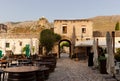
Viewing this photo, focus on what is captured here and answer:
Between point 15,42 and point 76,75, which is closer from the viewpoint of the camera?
point 76,75

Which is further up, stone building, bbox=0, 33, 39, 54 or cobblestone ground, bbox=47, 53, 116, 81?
stone building, bbox=0, 33, 39, 54

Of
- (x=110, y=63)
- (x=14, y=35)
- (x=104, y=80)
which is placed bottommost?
(x=104, y=80)

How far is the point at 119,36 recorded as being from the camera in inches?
1377

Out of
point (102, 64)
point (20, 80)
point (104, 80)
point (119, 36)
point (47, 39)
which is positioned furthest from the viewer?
point (119, 36)

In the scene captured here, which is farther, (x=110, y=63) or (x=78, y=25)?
(x=78, y=25)

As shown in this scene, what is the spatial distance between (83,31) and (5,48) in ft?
40.4

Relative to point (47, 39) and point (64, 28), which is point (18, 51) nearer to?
point (64, 28)

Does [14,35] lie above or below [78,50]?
above

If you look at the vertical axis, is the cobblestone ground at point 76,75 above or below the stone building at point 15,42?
below

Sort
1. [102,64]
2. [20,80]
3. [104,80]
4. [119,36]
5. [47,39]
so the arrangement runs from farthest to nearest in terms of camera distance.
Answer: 1. [119,36]
2. [47,39]
3. [102,64]
4. [104,80]
5. [20,80]

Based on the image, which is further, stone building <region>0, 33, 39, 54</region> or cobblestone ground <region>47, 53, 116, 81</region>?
stone building <region>0, 33, 39, 54</region>

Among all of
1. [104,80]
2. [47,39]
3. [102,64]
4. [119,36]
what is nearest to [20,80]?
[104,80]

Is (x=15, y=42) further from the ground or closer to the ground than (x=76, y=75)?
further from the ground

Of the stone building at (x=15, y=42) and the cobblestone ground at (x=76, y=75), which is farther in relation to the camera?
the stone building at (x=15, y=42)
